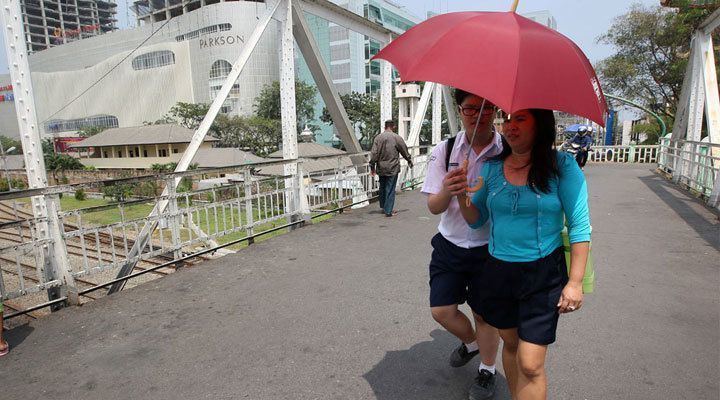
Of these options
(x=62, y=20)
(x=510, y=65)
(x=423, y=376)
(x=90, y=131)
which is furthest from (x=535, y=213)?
(x=62, y=20)

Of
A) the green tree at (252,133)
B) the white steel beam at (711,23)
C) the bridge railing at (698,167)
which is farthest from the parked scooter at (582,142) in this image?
the green tree at (252,133)

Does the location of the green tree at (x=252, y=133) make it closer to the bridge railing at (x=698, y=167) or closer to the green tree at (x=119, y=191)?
the green tree at (x=119, y=191)

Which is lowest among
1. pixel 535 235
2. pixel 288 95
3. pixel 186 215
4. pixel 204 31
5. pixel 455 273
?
pixel 186 215

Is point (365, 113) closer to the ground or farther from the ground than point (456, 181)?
farther from the ground

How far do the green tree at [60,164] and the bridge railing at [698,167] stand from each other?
54532 mm

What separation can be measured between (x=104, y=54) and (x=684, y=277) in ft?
319

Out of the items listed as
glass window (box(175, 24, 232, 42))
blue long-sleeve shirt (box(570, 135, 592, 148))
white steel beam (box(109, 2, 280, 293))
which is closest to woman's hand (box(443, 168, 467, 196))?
white steel beam (box(109, 2, 280, 293))

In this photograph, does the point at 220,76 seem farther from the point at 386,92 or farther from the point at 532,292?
the point at 532,292

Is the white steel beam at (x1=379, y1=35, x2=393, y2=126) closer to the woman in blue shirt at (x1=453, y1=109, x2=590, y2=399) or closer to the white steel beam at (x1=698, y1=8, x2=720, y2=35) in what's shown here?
the white steel beam at (x1=698, y1=8, x2=720, y2=35)

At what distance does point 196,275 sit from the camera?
4453 mm

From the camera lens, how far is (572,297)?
5.43 feet

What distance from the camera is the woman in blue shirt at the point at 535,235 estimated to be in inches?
66.4

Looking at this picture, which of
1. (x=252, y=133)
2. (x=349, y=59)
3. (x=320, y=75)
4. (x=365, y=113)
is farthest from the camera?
(x=349, y=59)

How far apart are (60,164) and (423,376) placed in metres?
56.9
